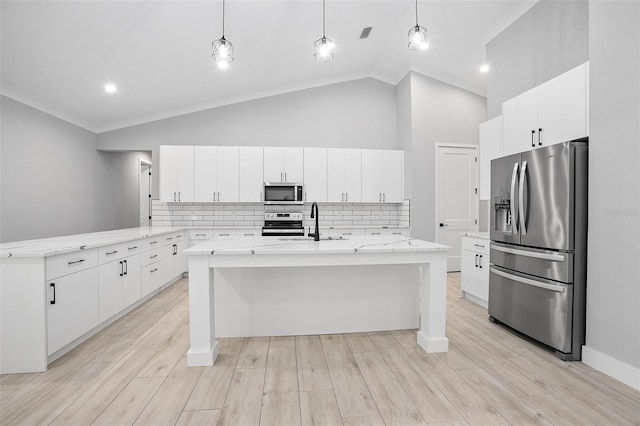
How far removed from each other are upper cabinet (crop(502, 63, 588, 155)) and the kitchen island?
53.6 inches

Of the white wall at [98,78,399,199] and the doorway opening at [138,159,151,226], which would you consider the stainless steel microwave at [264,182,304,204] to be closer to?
the white wall at [98,78,399,199]

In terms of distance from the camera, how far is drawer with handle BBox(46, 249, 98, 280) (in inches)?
89.5

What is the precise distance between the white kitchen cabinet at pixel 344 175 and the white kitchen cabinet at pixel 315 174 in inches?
3.4

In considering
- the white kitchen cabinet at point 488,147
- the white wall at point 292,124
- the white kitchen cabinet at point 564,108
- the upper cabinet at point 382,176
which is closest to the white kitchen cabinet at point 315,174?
the white wall at point 292,124

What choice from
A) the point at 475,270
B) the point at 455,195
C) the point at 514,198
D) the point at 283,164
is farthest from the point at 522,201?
the point at 283,164

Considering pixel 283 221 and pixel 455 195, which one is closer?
pixel 283 221

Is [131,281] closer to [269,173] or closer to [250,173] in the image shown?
[250,173]

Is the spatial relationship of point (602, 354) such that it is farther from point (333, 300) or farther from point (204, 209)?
point (204, 209)

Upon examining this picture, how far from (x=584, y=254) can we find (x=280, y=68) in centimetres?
451

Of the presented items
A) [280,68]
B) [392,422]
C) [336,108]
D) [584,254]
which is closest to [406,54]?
[336,108]

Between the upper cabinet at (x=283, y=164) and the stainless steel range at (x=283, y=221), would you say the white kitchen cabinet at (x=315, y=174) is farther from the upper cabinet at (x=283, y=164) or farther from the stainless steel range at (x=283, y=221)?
the stainless steel range at (x=283, y=221)

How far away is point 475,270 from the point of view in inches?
150

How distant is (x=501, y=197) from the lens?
10.0 feet

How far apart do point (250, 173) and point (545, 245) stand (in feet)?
13.4
